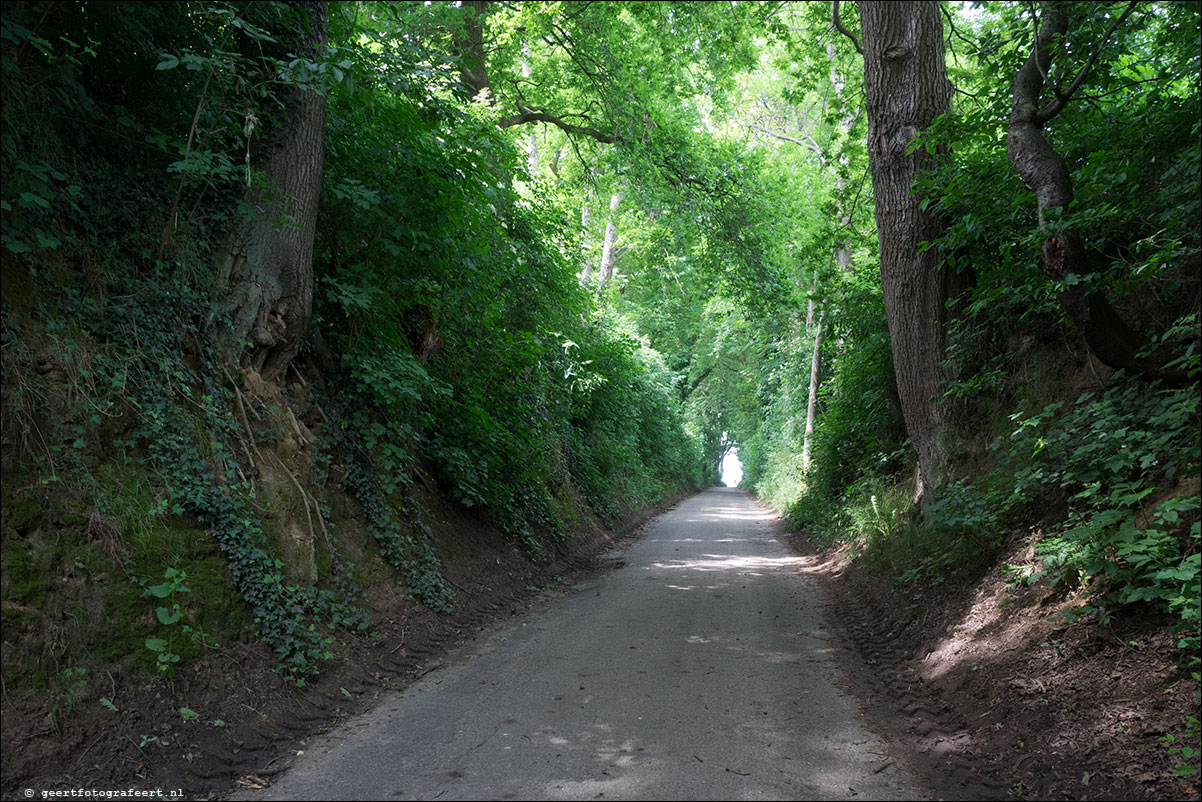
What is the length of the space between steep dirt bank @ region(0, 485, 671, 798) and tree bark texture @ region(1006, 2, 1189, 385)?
5616 mm

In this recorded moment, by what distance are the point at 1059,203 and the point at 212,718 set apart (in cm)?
660

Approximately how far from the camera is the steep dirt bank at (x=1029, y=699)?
3182 millimetres

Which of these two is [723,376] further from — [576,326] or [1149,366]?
[1149,366]

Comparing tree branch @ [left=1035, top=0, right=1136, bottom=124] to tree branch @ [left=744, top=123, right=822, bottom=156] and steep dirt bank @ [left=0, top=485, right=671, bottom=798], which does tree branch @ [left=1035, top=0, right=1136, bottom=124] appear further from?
tree branch @ [left=744, top=123, right=822, bottom=156]

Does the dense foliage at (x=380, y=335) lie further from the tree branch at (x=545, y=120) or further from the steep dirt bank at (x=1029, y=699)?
the tree branch at (x=545, y=120)

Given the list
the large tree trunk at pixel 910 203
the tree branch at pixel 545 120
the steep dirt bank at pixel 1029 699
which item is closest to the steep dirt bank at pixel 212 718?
the steep dirt bank at pixel 1029 699

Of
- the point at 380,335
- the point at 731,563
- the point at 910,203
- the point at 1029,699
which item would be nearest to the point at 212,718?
the point at 380,335

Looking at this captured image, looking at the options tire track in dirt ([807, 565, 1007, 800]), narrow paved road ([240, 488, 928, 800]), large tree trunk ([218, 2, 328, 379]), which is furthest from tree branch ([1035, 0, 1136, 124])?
large tree trunk ([218, 2, 328, 379])

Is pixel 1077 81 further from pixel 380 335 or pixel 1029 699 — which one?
pixel 380 335

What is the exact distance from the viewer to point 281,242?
571 cm

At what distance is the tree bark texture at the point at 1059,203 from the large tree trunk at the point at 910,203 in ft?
5.69

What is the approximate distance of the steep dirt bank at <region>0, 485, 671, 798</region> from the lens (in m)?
3.20

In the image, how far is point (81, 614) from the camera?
3.62 metres

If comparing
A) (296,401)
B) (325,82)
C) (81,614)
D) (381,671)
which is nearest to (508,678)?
(381,671)
